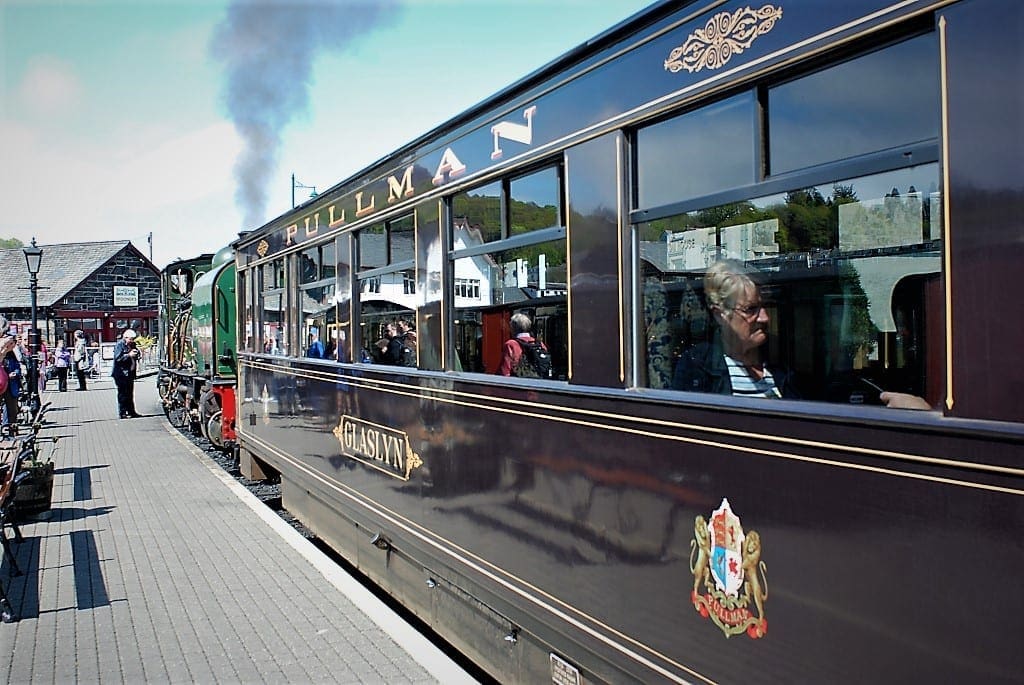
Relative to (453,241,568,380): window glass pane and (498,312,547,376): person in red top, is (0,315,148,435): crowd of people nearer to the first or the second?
(453,241,568,380): window glass pane

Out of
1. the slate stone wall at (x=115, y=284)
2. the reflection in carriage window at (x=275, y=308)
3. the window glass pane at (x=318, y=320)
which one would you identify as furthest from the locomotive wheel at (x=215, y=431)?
the slate stone wall at (x=115, y=284)

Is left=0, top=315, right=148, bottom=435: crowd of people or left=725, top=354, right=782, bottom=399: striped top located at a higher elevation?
left=725, top=354, right=782, bottom=399: striped top

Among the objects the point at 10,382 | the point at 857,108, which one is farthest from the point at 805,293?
the point at 10,382

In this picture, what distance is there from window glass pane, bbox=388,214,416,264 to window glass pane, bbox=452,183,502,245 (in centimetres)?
50

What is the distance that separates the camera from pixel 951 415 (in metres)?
2.05

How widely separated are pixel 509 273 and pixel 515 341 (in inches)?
11.4

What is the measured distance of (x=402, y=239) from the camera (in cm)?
505

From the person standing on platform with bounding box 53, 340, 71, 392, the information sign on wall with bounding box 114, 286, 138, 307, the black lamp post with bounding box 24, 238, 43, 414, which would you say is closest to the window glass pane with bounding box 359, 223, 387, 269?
the black lamp post with bounding box 24, 238, 43, 414

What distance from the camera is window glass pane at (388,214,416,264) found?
4914 mm

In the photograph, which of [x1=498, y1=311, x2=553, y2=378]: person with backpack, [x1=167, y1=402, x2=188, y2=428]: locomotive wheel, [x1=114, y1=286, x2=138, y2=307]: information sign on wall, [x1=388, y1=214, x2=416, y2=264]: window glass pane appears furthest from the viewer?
[x1=114, y1=286, x2=138, y2=307]: information sign on wall

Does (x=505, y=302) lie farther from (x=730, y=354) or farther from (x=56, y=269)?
(x=56, y=269)

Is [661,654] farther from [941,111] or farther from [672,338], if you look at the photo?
[941,111]

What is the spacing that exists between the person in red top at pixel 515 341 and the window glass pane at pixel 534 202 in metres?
0.36

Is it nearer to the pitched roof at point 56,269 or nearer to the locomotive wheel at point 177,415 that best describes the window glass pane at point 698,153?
the locomotive wheel at point 177,415
